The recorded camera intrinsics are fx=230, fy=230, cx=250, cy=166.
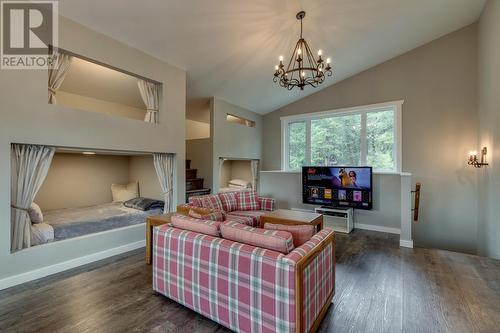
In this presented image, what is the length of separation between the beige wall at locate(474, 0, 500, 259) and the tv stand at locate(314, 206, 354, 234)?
7.06 feet

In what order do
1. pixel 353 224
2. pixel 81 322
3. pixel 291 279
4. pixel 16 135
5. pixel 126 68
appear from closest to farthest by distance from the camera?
pixel 291 279 < pixel 81 322 < pixel 16 135 < pixel 126 68 < pixel 353 224

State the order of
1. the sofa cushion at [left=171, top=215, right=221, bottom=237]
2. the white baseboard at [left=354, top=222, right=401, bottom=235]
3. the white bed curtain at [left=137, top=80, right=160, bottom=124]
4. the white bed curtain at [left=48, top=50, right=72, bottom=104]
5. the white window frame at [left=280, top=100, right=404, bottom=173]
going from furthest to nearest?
1. the white window frame at [left=280, top=100, right=404, bottom=173]
2. the white baseboard at [left=354, top=222, right=401, bottom=235]
3. the white bed curtain at [left=137, top=80, right=160, bottom=124]
4. the white bed curtain at [left=48, top=50, right=72, bottom=104]
5. the sofa cushion at [left=171, top=215, right=221, bottom=237]

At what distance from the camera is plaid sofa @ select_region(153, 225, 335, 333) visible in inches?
63.2

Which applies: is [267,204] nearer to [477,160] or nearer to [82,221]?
[82,221]

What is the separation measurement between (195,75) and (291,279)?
4.16 metres

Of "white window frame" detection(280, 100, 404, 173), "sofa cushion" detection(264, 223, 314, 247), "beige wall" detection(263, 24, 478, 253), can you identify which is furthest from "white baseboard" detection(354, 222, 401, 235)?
"sofa cushion" detection(264, 223, 314, 247)

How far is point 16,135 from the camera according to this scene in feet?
8.43

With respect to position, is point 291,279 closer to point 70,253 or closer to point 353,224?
point 70,253

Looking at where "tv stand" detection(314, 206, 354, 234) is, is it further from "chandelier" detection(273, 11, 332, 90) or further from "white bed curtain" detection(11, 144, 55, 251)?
"white bed curtain" detection(11, 144, 55, 251)

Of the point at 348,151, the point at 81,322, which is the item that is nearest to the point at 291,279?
the point at 81,322

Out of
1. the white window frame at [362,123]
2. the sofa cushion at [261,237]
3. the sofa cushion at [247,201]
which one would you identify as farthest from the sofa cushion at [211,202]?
the white window frame at [362,123]

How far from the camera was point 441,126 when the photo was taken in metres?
4.86

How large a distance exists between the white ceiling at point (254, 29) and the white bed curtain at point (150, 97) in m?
0.52

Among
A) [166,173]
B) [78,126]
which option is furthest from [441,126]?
[78,126]
